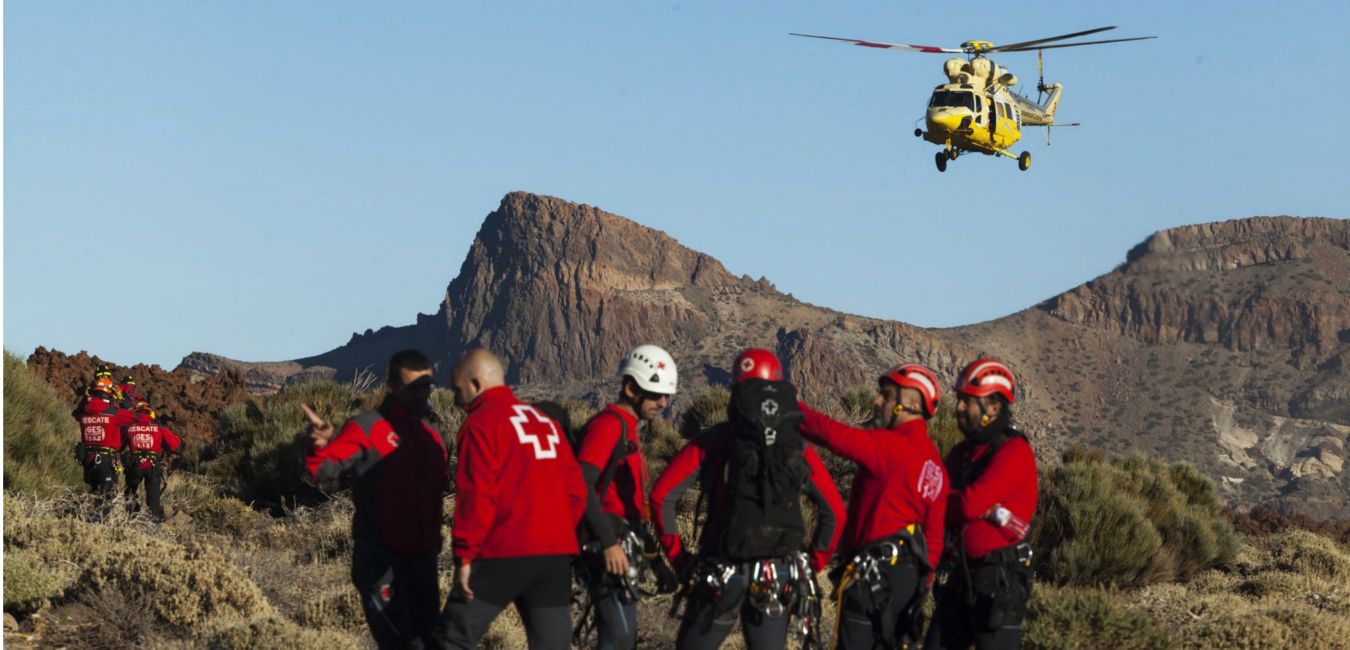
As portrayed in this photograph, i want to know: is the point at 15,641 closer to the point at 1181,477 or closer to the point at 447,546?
the point at 447,546

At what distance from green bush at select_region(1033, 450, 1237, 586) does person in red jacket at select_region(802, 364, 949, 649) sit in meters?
9.14

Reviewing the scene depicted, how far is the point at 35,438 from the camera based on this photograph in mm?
21188

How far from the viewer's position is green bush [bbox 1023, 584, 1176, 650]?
12516 mm

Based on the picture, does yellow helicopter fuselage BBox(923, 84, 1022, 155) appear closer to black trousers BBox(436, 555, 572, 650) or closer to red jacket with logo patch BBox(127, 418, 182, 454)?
red jacket with logo patch BBox(127, 418, 182, 454)

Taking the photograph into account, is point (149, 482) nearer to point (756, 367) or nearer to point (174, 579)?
point (174, 579)

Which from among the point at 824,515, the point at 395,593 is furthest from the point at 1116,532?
the point at 395,593

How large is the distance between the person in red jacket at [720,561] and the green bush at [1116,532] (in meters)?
9.74

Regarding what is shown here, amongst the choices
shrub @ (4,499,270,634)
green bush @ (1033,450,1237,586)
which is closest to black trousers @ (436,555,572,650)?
shrub @ (4,499,270,634)

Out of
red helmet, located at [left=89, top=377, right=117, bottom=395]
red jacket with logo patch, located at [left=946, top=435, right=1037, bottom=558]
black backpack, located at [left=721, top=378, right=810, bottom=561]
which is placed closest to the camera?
black backpack, located at [left=721, top=378, right=810, bottom=561]

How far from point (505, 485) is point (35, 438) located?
50.7 ft

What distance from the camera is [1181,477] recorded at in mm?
24359

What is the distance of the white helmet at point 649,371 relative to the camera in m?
8.53

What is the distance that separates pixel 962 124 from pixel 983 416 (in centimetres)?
3205

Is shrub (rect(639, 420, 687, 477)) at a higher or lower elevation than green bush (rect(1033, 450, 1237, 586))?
higher
